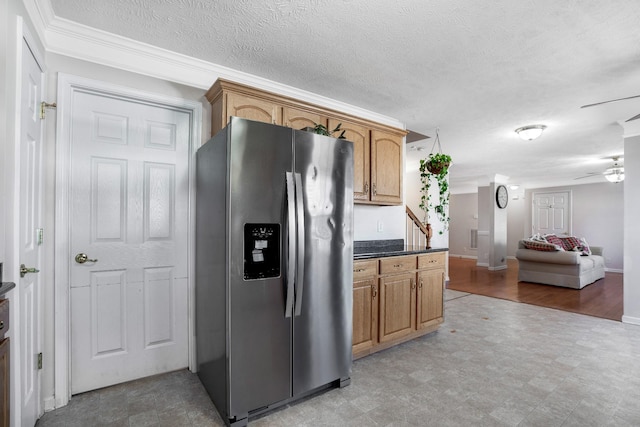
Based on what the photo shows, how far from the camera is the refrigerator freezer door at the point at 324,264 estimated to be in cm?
205

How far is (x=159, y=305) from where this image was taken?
2457 millimetres

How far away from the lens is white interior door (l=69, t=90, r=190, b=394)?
218 centimetres

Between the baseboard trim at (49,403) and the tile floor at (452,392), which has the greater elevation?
the baseboard trim at (49,403)

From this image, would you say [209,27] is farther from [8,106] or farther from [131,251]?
[131,251]

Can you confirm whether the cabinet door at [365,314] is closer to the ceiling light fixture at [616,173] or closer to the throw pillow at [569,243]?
the throw pillow at [569,243]

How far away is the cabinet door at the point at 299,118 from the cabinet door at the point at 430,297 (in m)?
1.83

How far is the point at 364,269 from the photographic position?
264 cm

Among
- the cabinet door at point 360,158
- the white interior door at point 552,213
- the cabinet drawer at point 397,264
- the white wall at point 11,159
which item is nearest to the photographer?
the white wall at point 11,159

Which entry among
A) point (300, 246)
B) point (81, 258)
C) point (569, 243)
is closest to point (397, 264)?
point (300, 246)

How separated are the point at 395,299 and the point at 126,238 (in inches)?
92.0

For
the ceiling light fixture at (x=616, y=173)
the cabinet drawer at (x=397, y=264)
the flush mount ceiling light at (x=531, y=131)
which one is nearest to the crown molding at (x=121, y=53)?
the cabinet drawer at (x=397, y=264)

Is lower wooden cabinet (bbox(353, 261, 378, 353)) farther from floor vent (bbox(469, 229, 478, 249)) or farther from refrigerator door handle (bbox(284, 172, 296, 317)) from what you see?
floor vent (bbox(469, 229, 478, 249))

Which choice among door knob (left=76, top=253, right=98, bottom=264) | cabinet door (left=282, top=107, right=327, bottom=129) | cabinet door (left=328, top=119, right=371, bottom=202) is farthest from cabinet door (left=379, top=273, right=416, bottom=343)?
door knob (left=76, top=253, right=98, bottom=264)

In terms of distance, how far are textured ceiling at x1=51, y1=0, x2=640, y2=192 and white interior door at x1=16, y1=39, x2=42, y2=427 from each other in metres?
0.61
